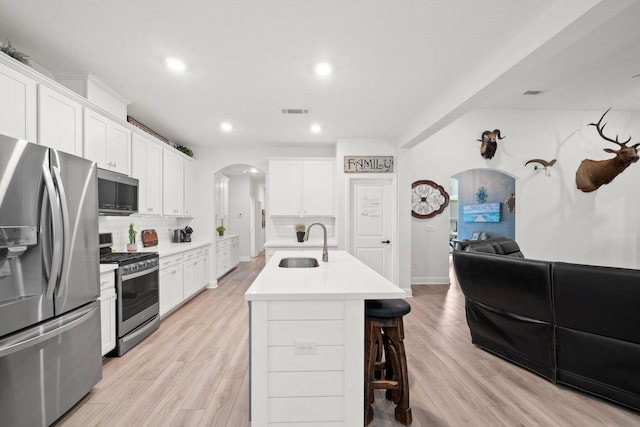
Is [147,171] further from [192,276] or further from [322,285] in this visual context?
[322,285]

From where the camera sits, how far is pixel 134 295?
2.77 m

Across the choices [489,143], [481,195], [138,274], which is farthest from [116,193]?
[481,195]

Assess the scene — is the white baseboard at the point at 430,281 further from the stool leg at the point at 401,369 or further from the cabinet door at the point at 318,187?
the stool leg at the point at 401,369

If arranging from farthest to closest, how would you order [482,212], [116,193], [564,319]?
[482,212]
[116,193]
[564,319]

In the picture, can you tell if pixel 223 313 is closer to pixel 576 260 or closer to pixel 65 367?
pixel 65 367

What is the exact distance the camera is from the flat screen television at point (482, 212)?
641 cm

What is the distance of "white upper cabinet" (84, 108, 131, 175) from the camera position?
8.50ft

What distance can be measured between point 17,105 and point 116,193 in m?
1.15

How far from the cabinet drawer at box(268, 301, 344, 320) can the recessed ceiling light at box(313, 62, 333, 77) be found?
2.01 m

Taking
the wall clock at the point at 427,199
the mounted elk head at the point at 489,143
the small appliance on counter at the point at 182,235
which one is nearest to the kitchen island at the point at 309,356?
the small appliance on counter at the point at 182,235

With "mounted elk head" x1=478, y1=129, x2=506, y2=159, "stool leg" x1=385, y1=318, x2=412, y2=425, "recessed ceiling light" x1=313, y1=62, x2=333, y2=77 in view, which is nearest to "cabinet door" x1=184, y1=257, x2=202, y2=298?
"recessed ceiling light" x1=313, y1=62, x2=333, y2=77

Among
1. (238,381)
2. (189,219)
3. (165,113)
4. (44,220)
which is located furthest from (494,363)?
(189,219)

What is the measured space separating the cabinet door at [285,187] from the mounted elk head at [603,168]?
4511 mm

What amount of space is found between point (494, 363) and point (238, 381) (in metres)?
2.20
